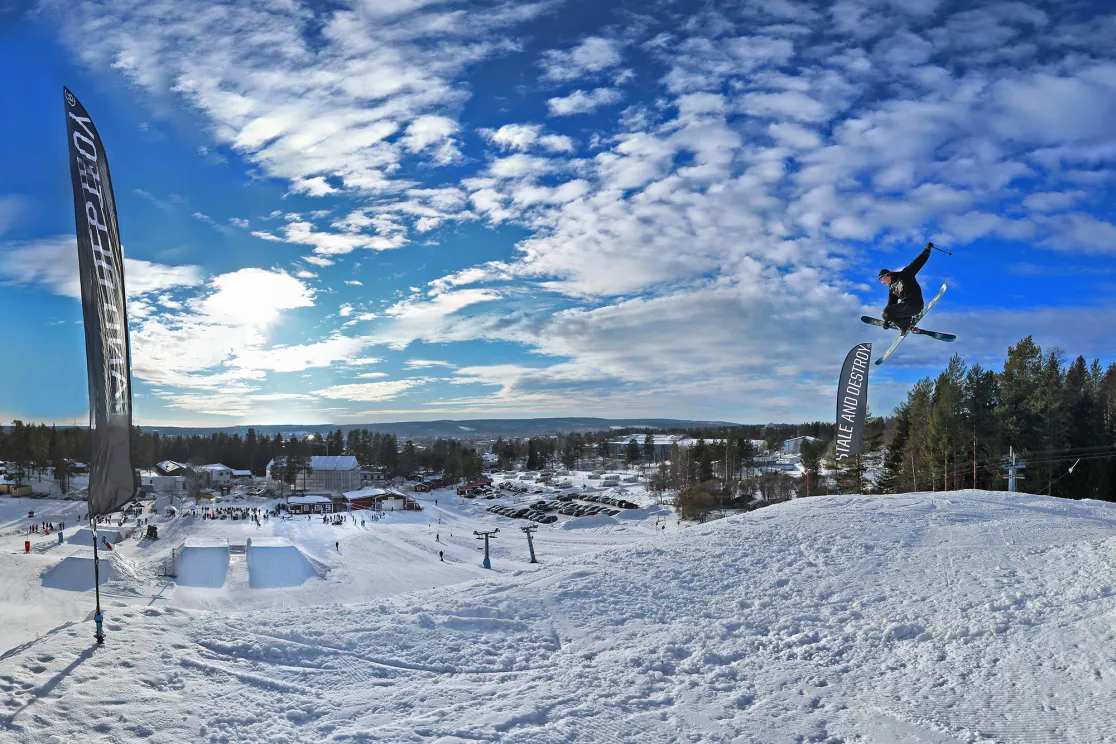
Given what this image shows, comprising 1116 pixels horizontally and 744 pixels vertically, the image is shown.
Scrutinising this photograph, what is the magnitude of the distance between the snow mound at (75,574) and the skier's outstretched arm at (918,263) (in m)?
33.4

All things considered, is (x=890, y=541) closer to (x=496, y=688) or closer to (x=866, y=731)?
(x=866, y=731)

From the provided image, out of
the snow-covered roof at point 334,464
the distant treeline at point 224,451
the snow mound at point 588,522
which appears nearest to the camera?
the snow mound at point 588,522

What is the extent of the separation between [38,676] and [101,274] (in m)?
6.67

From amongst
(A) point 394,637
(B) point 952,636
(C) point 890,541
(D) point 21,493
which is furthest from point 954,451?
(D) point 21,493

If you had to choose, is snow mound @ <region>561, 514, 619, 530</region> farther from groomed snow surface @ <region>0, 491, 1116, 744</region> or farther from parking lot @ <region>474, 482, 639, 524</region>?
groomed snow surface @ <region>0, 491, 1116, 744</region>

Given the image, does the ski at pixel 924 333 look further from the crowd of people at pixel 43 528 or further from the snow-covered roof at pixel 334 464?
the snow-covered roof at pixel 334 464

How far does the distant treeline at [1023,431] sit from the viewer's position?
34906 mm

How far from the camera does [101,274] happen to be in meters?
10.7

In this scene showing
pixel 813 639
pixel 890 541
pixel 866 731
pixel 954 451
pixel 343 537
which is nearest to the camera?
pixel 866 731

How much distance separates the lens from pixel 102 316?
418 inches

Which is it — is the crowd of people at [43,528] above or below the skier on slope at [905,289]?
below

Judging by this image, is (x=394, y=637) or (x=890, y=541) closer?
(x=394, y=637)

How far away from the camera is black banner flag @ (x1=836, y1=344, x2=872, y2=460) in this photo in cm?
1156

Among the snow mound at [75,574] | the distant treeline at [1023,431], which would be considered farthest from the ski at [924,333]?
the snow mound at [75,574]
